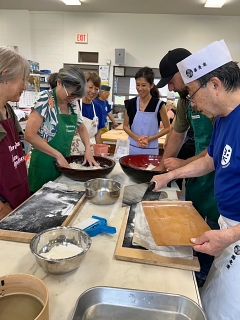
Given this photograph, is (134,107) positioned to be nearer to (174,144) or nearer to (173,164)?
(174,144)

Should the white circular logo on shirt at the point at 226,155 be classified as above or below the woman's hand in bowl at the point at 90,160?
above

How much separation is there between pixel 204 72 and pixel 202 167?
1.80ft

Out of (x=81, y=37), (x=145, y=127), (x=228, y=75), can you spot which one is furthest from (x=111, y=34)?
(x=228, y=75)

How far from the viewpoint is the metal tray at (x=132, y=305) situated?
0.75 m

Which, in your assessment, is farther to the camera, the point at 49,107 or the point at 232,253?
the point at 49,107

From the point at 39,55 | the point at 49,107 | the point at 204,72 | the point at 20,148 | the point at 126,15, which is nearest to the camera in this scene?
the point at 204,72

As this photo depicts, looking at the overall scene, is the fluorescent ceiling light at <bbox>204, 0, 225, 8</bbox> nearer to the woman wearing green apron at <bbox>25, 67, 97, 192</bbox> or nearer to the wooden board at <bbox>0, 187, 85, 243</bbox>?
the woman wearing green apron at <bbox>25, 67, 97, 192</bbox>

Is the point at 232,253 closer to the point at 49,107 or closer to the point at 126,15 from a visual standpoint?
the point at 49,107

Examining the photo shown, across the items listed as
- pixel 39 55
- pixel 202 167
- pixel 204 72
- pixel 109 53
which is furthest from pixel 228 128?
pixel 39 55

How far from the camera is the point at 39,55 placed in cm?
657

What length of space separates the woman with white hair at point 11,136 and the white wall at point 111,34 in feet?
18.1

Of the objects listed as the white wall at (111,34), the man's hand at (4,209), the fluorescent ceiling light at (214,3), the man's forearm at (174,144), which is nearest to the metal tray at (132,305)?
the man's hand at (4,209)

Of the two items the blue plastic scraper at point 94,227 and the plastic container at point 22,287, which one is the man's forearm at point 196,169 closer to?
the blue plastic scraper at point 94,227

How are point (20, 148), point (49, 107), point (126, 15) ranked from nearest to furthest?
point (20, 148)
point (49, 107)
point (126, 15)
